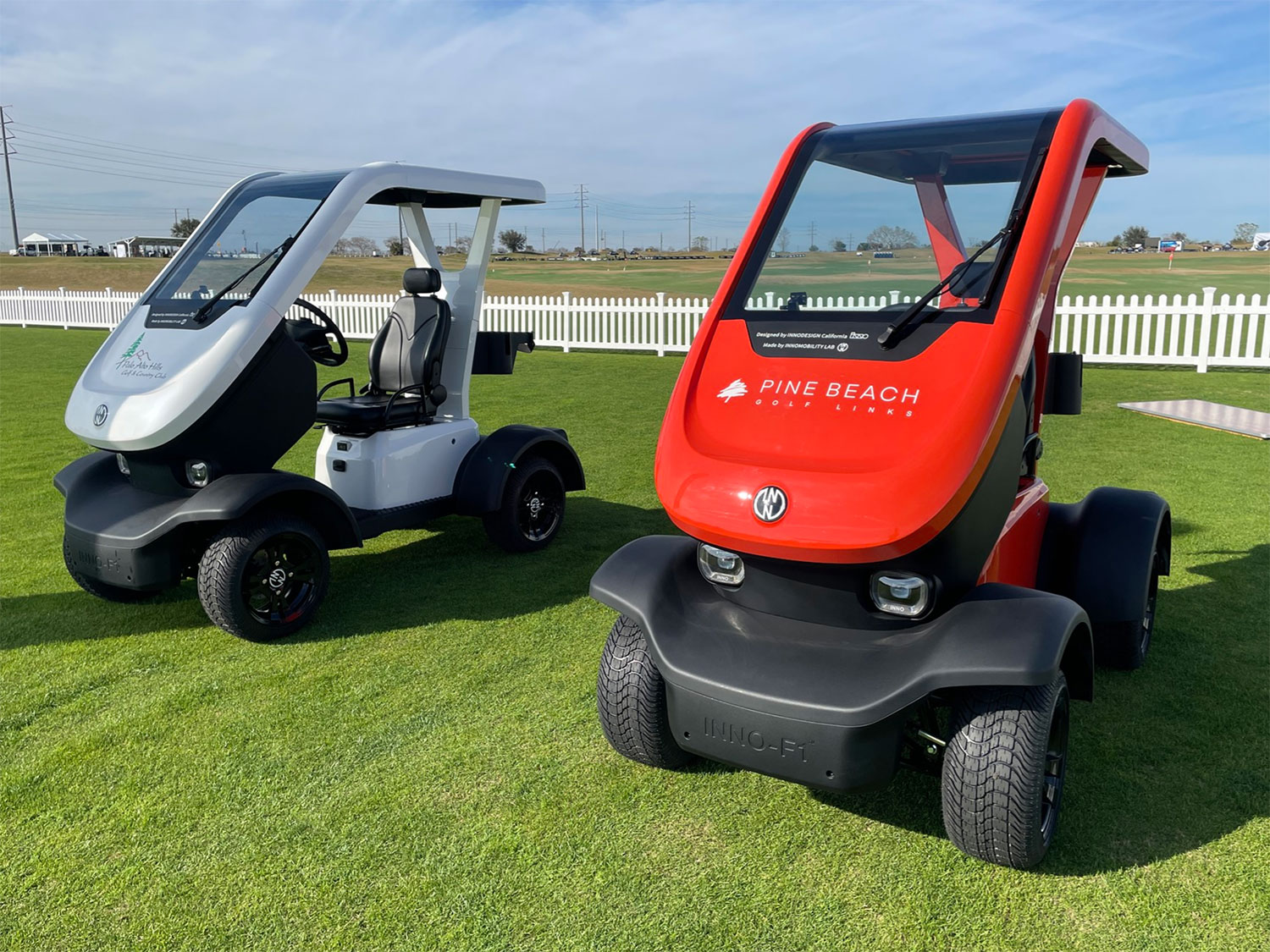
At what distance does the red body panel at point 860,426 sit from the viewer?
2.55m

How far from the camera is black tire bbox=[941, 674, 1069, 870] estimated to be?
8.24 ft

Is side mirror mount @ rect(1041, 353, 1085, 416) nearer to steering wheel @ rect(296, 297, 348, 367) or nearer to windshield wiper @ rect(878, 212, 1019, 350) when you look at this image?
windshield wiper @ rect(878, 212, 1019, 350)

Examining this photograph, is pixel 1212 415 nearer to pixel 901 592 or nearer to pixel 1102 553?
pixel 1102 553

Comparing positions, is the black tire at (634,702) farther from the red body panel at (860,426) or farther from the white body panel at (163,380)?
the white body panel at (163,380)

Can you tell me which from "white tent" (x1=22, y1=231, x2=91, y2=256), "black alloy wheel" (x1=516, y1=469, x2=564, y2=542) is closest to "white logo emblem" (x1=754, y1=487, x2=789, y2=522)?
"black alloy wheel" (x1=516, y1=469, x2=564, y2=542)

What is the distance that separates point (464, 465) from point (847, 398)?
314 centimetres

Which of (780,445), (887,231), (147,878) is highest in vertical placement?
(887,231)

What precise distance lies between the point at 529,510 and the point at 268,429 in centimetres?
171

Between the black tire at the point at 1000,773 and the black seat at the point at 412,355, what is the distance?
3.56 meters

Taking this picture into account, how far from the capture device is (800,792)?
312 cm

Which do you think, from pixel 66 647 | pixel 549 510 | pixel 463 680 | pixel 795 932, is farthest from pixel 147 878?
pixel 549 510

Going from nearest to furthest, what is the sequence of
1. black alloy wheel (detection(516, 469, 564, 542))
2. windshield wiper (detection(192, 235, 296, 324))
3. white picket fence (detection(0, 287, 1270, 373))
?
1. windshield wiper (detection(192, 235, 296, 324))
2. black alloy wheel (detection(516, 469, 564, 542))
3. white picket fence (detection(0, 287, 1270, 373))

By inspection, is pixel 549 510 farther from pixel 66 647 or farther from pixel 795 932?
pixel 795 932

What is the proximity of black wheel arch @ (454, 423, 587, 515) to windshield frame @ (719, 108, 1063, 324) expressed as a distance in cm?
247
